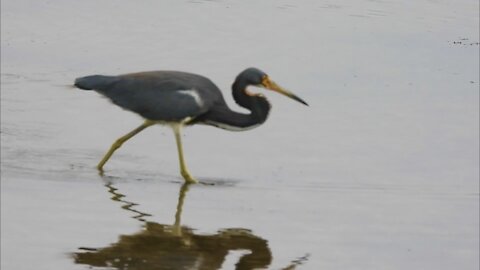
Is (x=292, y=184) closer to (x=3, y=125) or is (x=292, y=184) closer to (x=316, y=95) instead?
(x=3, y=125)

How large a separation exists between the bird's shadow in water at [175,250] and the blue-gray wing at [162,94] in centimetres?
155

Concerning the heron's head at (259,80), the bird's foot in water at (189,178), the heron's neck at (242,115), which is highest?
the heron's head at (259,80)

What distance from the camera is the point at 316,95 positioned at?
15555 millimetres

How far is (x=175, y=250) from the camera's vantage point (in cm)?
929

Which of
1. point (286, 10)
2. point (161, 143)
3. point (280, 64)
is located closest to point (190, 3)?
point (286, 10)

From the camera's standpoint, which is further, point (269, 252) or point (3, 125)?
point (3, 125)

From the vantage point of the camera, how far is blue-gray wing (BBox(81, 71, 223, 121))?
11641 millimetres

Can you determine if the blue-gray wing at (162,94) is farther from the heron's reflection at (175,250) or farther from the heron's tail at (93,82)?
the heron's reflection at (175,250)

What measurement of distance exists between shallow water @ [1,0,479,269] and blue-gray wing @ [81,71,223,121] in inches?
20.3

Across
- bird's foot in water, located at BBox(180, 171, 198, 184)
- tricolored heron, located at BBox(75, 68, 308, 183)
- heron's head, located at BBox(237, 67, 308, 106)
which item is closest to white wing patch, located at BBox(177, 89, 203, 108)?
tricolored heron, located at BBox(75, 68, 308, 183)

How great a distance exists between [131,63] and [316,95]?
2462 millimetres

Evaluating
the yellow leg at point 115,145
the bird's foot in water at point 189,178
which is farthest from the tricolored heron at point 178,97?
the bird's foot in water at point 189,178

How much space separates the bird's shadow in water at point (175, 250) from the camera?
8.83 m

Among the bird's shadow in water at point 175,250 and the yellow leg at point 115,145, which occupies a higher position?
the yellow leg at point 115,145
